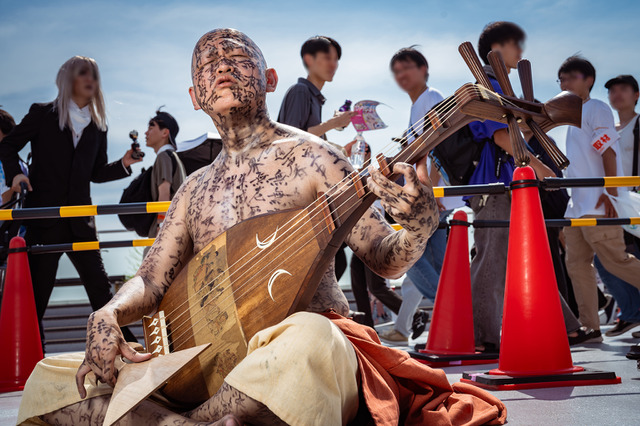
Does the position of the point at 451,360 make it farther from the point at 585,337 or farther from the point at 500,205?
the point at 585,337

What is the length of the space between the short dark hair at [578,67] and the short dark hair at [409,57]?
1.15 meters

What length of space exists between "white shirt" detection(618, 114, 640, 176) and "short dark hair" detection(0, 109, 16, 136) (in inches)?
220

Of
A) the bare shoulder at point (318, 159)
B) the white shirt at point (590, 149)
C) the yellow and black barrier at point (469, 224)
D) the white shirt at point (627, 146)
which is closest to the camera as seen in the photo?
the bare shoulder at point (318, 159)

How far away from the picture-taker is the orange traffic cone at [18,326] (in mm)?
3609

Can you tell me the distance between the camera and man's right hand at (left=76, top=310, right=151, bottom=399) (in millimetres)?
1781

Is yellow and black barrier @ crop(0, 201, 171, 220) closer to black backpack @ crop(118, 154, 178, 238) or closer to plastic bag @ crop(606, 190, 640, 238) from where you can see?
black backpack @ crop(118, 154, 178, 238)

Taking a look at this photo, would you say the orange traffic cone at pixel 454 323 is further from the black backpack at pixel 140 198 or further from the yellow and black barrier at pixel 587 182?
the black backpack at pixel 140 198

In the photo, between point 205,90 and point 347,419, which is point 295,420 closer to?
point 347,419

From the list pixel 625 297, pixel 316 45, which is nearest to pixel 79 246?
pixel 316 45

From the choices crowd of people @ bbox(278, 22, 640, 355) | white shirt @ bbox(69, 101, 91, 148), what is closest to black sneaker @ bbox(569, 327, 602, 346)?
crowd of people @ bbox(278, 22, 640, 355)

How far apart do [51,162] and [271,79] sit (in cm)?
257

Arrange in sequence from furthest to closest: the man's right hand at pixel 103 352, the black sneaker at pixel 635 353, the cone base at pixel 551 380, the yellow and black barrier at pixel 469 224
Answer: the yellow and black barrier at pixel 469 224
the black sneaker at pixel 635 353
the cone base at pixel 551 380
the man's right hand at pixel 103 352

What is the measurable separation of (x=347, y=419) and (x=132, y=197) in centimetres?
379

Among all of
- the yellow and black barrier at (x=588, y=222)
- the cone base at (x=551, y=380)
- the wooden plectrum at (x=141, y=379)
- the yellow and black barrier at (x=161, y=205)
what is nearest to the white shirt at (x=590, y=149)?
the yellow and black barrier at (x=588, y=222)
